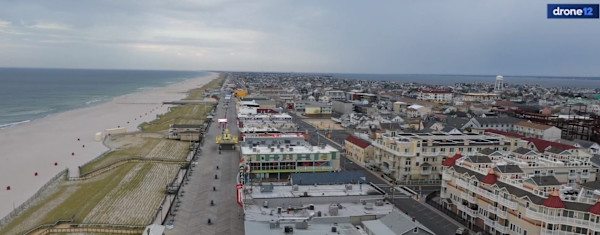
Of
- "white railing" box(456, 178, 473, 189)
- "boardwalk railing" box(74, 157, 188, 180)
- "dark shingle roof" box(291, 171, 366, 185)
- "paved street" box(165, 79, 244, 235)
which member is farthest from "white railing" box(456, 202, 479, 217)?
"boardwalk railing" box(74, 157, 188, 180)

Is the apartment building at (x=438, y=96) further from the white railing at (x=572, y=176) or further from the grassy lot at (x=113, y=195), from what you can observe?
the white railing at (x=572, y=176)

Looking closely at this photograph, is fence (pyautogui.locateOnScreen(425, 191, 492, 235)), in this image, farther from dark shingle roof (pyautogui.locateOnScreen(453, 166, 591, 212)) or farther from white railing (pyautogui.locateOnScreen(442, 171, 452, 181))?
dark shingle roof (pyautogui.locateOnScreen(453, 166, 591, 212))

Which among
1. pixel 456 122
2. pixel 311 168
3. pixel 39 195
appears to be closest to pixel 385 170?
pixel 311 168

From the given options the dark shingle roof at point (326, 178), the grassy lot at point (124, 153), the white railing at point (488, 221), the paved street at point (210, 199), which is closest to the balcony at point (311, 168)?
the paved street at point (210, 199)

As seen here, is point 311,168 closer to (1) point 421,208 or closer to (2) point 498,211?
(1) point 421,208

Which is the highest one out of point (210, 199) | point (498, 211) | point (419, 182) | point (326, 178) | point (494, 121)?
point (326, 178)

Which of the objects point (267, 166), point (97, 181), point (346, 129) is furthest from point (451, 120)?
point (97, 181)

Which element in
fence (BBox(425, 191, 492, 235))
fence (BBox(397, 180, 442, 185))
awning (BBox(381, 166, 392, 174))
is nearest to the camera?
fence (BBox(425, 191, 492, 235))
